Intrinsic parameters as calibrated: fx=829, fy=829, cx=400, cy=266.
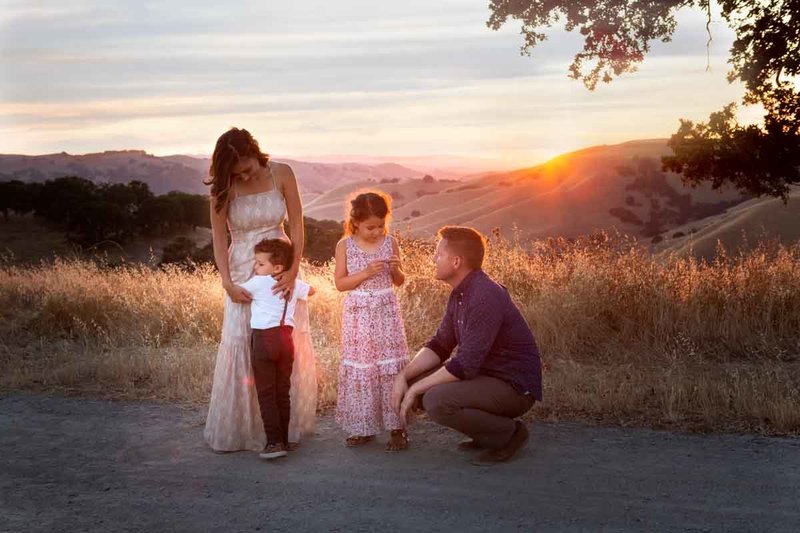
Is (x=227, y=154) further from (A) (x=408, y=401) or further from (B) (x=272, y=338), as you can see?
(A) (x=408, y=401)

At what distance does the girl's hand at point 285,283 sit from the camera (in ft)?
17.4

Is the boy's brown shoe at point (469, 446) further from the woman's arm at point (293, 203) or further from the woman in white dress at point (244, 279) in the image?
the woman's arm at point (293, 203)

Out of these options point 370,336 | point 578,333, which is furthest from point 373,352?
point 578,333

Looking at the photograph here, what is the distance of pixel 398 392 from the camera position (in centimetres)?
513

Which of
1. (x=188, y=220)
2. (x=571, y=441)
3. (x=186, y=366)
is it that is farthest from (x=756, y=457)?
(x=188, y=220)

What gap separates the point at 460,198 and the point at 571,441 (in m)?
71.5

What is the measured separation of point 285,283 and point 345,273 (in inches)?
15.4

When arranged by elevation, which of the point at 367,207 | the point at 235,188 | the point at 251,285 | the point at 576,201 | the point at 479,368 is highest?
the point at 235,188

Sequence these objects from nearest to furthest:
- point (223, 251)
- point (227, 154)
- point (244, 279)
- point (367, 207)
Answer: point (227, 154), point (367, 207), point (223, 251), point (244, 279)

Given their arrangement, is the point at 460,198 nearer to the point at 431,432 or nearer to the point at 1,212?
the point at 1,212

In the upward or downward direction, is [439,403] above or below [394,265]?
below

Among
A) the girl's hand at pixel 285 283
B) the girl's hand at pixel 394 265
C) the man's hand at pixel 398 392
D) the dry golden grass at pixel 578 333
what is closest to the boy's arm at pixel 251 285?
the girl's hand at pixel 285 283

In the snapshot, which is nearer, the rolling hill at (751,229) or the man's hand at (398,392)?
the man's hand at (398,392)

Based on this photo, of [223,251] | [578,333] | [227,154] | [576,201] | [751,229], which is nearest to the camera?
[227,154]
